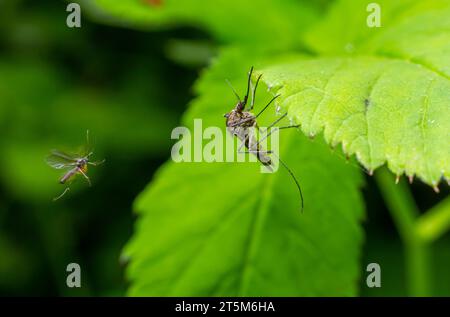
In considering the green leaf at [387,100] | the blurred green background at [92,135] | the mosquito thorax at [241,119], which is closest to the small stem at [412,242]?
the blurred green background at [92,135]

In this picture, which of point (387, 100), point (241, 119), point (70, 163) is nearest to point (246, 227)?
point (241, 119)

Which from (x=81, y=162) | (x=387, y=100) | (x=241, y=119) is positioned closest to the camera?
(x=387, y=100)

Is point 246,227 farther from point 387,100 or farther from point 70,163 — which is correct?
point 387,100

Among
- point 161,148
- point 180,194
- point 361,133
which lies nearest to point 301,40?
point 180,194

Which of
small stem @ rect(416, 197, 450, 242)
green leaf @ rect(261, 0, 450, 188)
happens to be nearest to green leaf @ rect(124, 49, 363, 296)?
green leaf @ rect(261, 0, 450, 188)

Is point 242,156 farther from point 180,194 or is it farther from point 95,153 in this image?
point 95,153

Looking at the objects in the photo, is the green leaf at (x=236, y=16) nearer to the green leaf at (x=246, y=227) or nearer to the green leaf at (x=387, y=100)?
the green leaf at (x=246, y=227)

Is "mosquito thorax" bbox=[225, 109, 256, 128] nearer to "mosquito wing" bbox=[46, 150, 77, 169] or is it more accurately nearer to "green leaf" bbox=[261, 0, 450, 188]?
"green leaf" bbox=[261, 0, 450, 188]

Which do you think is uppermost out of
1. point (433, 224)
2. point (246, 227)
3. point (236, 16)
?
point (236, 16)
